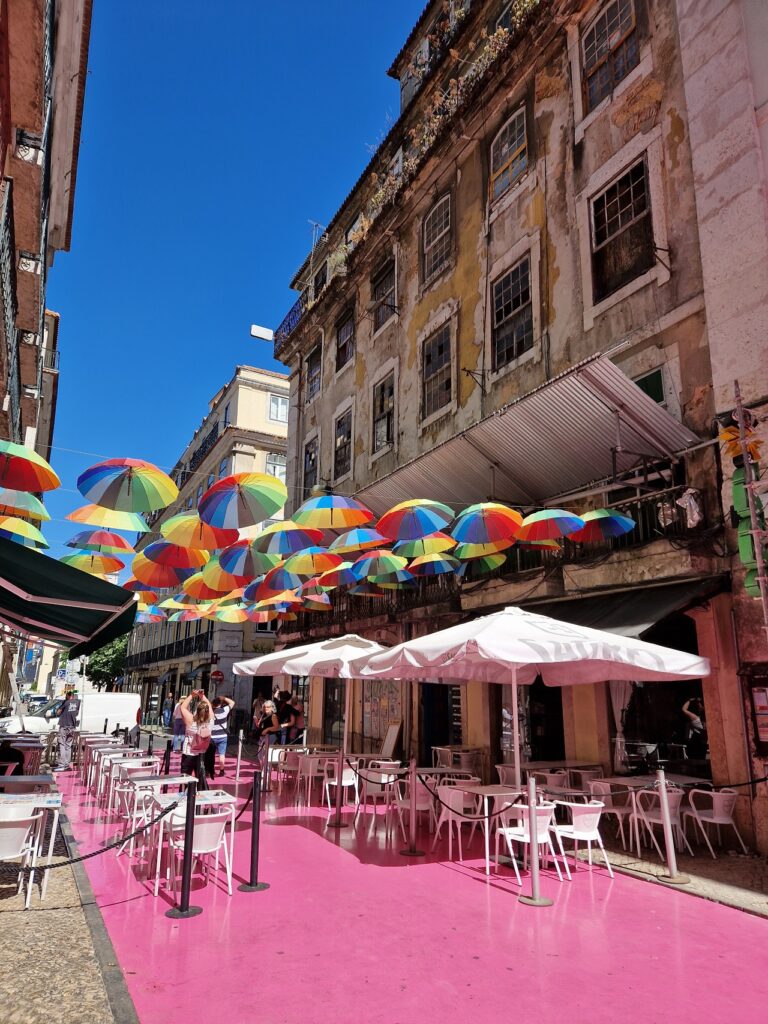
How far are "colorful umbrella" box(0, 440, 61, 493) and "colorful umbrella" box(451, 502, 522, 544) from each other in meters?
5.85

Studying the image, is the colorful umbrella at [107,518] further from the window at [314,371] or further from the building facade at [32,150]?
the window at [314,371]

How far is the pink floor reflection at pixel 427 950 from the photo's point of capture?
427 centimetres

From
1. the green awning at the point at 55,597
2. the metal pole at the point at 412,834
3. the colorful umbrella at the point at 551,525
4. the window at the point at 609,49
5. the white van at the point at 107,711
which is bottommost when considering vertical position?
the metal pole at the point at 412,834

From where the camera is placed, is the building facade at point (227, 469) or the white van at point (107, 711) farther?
the building facade at point (227, 469)

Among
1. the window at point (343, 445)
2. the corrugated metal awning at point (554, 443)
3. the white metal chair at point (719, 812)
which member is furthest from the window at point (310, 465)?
the white metal chair at point (719, 812)

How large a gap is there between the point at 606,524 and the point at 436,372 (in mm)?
8069

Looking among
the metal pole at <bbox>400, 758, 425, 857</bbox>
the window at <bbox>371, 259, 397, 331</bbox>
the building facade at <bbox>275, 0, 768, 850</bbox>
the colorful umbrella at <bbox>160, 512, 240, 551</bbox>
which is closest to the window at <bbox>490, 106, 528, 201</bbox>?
the building facade at <bbox>275, 0, 768, 850</bbox>

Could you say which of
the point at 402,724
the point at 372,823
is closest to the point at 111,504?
the point at 372,823

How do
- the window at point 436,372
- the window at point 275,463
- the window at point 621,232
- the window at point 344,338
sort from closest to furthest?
the window at point 621,232 < the window at point 436,372 < the window at point 344,338 < the window at point 275,463

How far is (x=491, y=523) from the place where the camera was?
34.2 feet

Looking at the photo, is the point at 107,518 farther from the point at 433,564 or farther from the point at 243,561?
the point at 433,564

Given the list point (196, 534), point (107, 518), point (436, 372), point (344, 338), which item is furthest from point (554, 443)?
point (344, 338)

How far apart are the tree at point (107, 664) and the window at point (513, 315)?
47.5 metres

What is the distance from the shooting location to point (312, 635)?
22.2m
